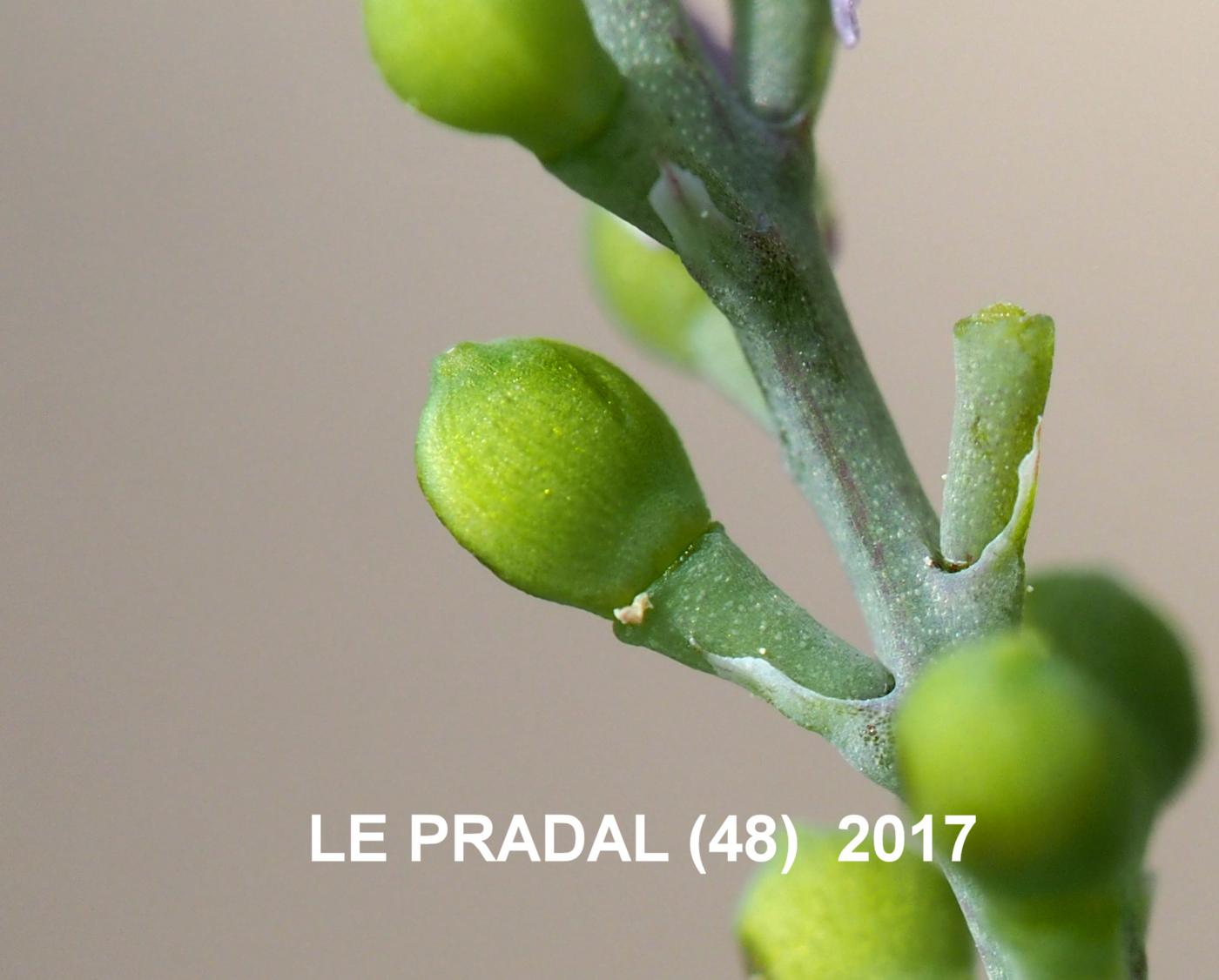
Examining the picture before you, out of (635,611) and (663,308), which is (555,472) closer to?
(635,611)

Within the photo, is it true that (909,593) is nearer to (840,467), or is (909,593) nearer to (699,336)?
(840,467)

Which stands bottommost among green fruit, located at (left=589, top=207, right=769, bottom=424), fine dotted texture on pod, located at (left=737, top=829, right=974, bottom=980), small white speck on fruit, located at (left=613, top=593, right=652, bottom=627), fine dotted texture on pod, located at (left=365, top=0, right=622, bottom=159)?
fine dotted texture on pod, located at (left=737, top=829, right=974, bottom=980)

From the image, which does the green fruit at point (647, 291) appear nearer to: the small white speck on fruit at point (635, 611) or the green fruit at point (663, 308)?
the green fruit at point (663, 308)

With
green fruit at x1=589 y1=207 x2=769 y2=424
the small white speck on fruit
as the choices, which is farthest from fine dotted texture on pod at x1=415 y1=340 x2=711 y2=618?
green fruit at x1=589 y1=207 x2=769 y2=424

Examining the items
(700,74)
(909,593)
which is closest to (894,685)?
(909,593)

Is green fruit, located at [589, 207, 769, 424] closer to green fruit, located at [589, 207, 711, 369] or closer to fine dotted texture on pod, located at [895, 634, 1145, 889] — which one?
green fruit, located at [589, 207, 711, 369]

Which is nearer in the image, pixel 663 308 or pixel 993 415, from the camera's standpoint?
pixel 993 415

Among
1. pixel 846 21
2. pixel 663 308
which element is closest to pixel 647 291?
pixel 663 308
